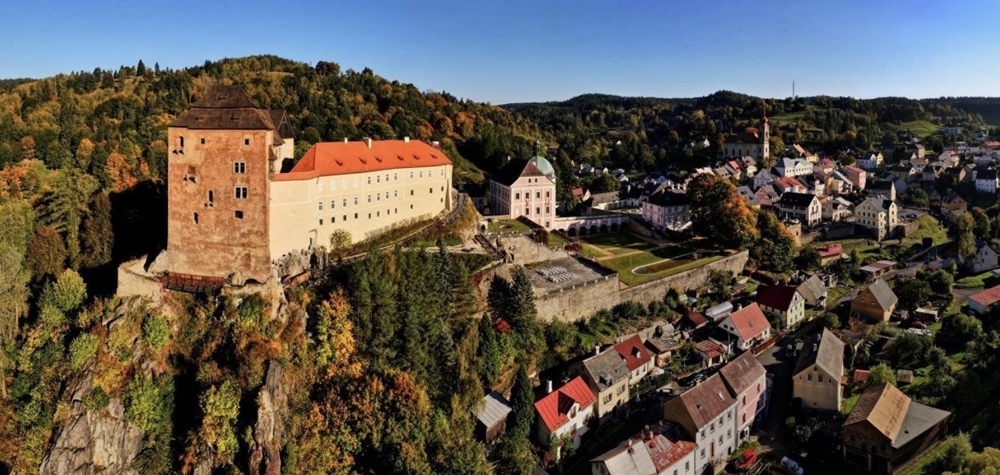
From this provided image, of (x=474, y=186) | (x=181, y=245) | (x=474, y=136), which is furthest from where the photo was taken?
(x=474, y=136)

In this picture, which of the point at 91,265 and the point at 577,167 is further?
the point at 577,167

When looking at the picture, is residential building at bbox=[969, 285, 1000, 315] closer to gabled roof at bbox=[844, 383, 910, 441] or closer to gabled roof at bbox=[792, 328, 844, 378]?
gabled roof at bbox=[792, 328, 844, 378]

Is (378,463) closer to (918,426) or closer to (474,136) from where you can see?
(918,426)

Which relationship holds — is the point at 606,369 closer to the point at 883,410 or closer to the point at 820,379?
the point at 820,379

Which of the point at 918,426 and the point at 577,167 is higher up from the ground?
the point at 577,167

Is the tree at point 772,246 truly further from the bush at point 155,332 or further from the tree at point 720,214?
the bush at point 155,332

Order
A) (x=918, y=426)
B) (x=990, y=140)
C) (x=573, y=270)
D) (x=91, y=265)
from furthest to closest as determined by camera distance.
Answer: (x=990, y=140) → (x=573, y=270) → (x=91, y=265) → (x=918, y=426)

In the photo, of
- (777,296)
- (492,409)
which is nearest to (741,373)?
(492,409)

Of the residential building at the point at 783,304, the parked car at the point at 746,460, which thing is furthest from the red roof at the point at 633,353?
Result: the residential building at the point at 783,304

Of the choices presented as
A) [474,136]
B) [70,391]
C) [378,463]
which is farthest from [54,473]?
[474,136]
